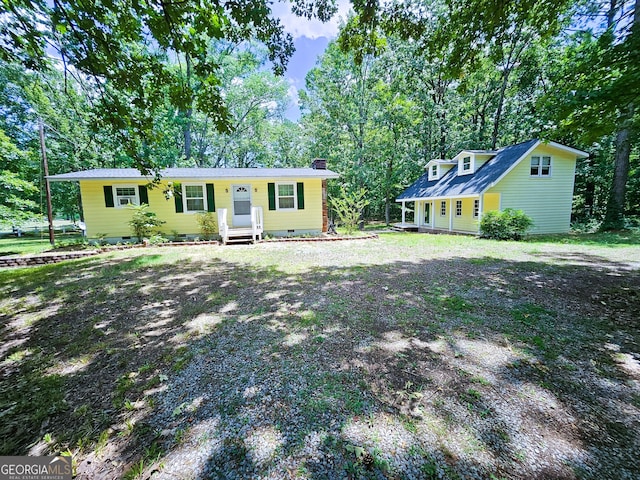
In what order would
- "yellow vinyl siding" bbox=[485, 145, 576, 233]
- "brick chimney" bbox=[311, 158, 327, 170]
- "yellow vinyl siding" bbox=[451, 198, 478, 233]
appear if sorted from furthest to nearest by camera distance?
"yellow vinyl siding" bbox=[451, 198, 478, 233] → "brick chimney" bbox=[311, 158, 327, 170] → "yellow vinyl siding" bbox=[485, 145, 576, 233]

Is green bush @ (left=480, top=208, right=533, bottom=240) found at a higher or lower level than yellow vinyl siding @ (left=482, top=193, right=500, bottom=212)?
lower

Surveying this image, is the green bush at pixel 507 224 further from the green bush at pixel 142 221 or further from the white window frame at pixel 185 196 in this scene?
the green bush at pixel 142 221

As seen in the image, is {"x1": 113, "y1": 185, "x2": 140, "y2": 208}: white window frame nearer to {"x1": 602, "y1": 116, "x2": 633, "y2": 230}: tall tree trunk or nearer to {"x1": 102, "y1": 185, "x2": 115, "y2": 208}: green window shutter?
{"x1": 102, "y1": 185, "x2": 115, "y2": 208}: green window shutter

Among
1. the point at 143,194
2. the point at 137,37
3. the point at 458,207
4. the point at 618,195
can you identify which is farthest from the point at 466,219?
the point at 143,194

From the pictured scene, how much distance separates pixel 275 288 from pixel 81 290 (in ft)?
11.8

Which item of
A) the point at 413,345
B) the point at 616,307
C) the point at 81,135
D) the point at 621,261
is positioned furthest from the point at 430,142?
the point at 81,135

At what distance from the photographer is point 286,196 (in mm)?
12414

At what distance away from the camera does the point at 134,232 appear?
10609 mm

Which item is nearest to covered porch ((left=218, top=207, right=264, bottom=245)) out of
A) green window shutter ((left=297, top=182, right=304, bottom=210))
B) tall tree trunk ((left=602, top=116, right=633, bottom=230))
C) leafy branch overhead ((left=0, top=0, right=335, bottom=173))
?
green window shutter ((left=297, top=182, right=304, bottom=210))

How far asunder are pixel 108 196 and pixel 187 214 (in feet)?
9.72

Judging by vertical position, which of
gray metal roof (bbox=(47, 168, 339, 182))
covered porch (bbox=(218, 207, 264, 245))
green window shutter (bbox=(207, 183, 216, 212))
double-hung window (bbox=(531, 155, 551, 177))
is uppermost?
double-hung window (bbox=(531, 155, 551, 177))

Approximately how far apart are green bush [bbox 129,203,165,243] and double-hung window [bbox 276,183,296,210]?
4966 millimetres

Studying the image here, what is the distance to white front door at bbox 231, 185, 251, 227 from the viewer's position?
12133 millimetres

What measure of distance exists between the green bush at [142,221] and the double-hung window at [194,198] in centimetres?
136
